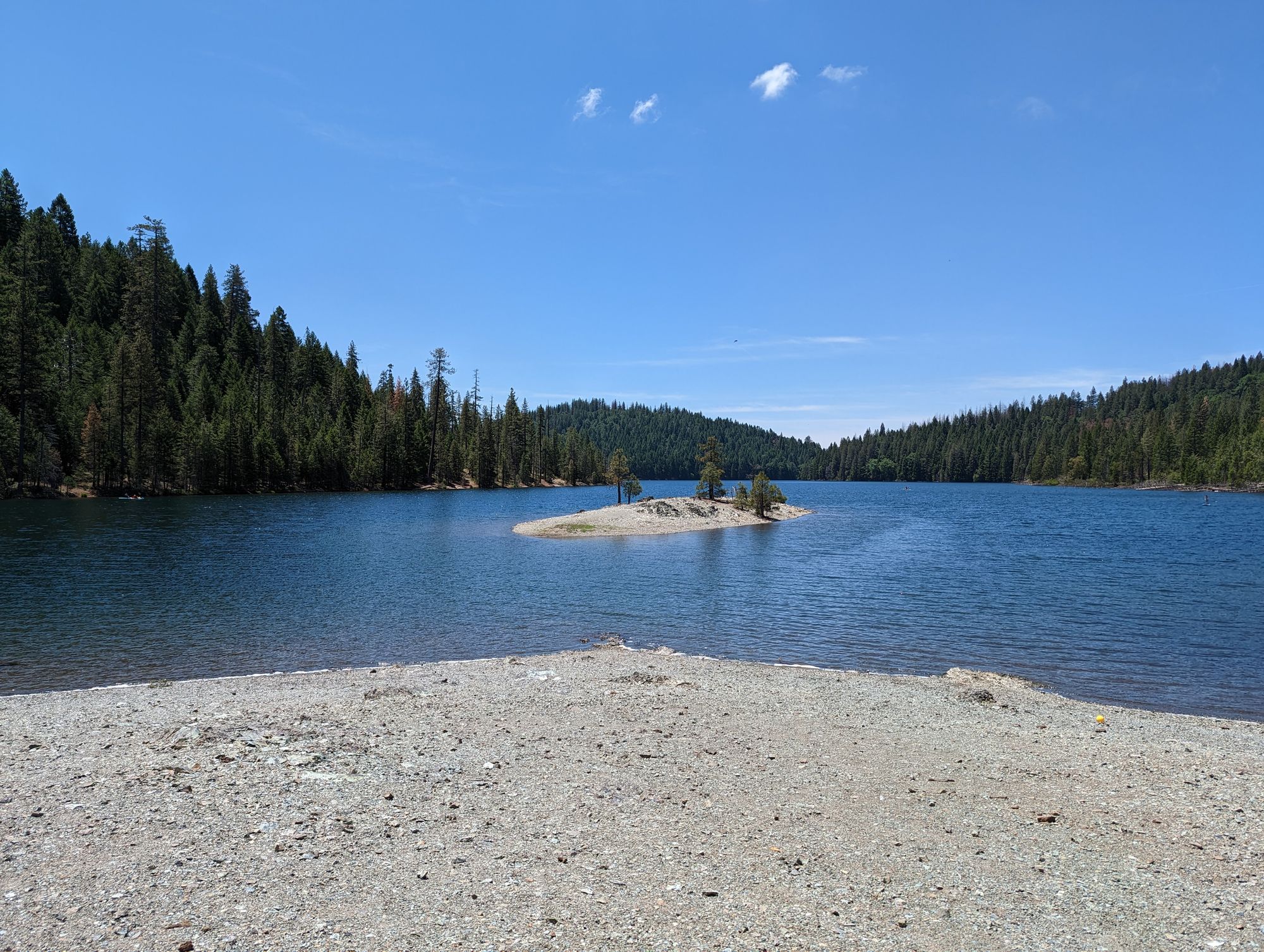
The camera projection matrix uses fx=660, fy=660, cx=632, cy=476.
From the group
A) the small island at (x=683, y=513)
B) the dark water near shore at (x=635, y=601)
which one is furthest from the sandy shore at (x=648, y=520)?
the dark water near shore at (x=635, y=601)

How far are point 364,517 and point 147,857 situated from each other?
67.0 metres

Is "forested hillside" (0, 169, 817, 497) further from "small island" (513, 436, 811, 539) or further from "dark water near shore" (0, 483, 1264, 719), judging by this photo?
"small island" (513, 436, 811, 539)

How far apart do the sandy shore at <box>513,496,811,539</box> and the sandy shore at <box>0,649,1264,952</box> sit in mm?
43070

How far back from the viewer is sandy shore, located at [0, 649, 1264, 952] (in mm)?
5898

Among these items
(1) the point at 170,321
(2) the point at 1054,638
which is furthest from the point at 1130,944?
(1) the point at 170,321

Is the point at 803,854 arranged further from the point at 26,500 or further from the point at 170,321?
the point at 170,321

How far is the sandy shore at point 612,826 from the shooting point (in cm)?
590

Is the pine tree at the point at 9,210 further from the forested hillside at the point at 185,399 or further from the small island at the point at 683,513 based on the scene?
the small island at the point at 683,513

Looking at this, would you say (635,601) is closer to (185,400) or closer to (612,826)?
(612,826)

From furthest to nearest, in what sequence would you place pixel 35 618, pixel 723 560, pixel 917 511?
1. pixel 917 511
2. pixel 723 560
3. pixel 35 618

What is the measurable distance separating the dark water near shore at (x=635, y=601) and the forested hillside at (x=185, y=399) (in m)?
28.9

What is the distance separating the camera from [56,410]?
273 ft

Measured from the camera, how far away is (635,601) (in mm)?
28656

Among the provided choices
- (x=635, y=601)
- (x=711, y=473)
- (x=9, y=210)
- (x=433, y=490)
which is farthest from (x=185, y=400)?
(x=635, y=601)
